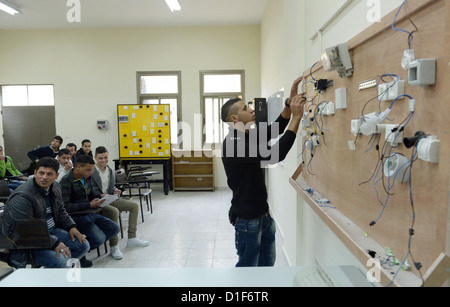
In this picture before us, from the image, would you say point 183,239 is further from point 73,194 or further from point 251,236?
point 251,236

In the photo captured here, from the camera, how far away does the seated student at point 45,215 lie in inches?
91.0

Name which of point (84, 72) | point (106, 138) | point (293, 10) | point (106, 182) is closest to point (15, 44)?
point (84, 72)

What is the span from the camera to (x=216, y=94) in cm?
698

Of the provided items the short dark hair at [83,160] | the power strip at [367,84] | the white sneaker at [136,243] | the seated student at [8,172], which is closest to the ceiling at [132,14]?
the seated student at [8,172]

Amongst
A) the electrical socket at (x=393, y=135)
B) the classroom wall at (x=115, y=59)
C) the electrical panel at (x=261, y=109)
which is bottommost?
the electrical socket at (x=393, y=135)

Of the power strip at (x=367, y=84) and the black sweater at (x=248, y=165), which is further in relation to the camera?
the black sweater at (x=248, y=165)

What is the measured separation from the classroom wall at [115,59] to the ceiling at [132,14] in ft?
0.70

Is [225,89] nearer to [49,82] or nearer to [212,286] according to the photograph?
[49,82]

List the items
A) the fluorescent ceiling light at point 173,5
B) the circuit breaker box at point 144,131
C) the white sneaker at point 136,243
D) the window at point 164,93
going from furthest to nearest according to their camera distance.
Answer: the window at point 164,93 → the circuit breaker box at point 144,131 → the fluorescent ceiling light at point 173,5 → the white sneaker at point 136,243

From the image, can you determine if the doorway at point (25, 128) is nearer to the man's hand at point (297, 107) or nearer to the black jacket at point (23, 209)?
the black jacket at point (23, 209)

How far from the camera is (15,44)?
695 centimetres

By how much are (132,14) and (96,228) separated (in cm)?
469

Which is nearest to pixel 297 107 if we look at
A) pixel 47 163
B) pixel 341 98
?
pixel 341 98
